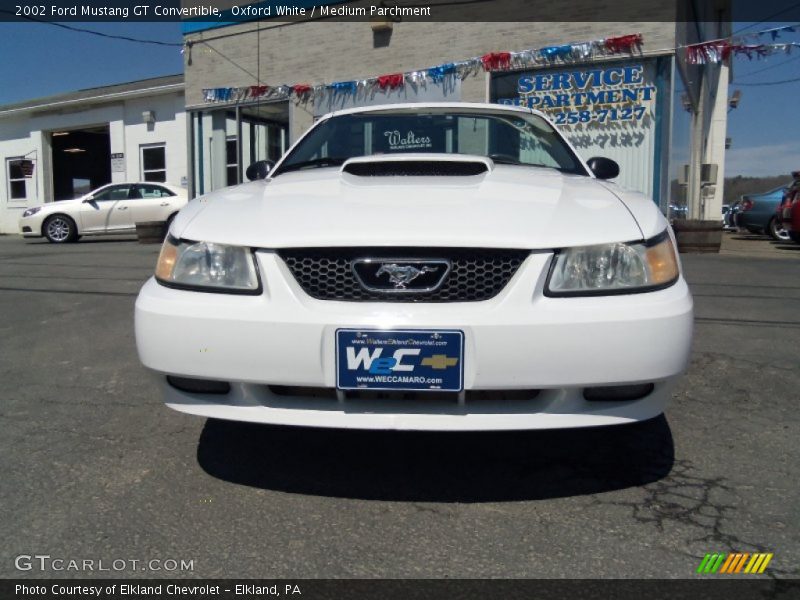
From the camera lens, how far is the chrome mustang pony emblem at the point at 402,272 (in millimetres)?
2215

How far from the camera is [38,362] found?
4.37 metres

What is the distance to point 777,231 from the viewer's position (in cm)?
1445

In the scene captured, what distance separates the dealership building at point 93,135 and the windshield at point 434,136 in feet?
53.7

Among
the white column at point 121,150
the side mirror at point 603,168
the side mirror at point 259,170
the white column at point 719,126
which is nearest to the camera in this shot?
the side mirror at point 603,168

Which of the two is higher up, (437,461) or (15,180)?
(15,180)

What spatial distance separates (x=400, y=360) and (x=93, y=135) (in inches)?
1160

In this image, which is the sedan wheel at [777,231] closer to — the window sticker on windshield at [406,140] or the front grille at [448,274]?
the window sticker on windshield at [406,140]

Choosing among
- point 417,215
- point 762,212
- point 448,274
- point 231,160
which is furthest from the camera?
point 231,160

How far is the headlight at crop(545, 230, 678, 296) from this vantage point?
7.25 feet

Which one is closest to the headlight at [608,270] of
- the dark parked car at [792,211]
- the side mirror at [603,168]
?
the side mirror at [603,168]

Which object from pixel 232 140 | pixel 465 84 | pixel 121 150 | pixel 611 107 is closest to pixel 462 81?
pixel 465 84

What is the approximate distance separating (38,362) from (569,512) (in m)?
3.44

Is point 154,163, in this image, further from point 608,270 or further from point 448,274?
point 608,270
